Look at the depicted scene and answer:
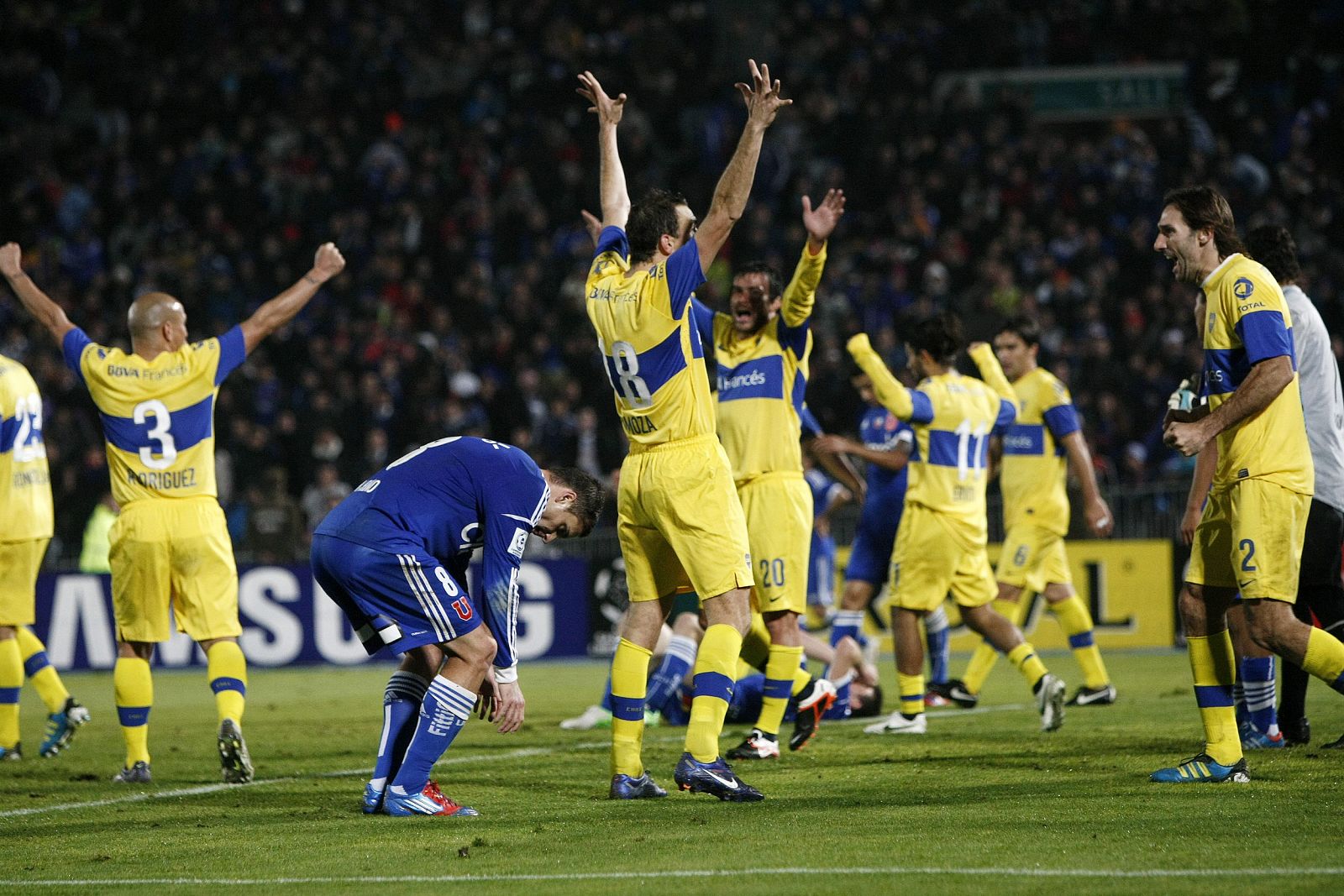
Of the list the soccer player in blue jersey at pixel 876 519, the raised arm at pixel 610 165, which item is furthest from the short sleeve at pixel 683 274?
the soccer player in blue jersey at pixel 876 519

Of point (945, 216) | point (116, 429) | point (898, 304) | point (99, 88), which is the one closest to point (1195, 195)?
point (116, 429)

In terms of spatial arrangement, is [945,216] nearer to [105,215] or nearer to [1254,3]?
[1254,3]

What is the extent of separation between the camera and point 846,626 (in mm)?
11508

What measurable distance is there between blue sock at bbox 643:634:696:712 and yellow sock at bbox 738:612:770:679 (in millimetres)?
1022

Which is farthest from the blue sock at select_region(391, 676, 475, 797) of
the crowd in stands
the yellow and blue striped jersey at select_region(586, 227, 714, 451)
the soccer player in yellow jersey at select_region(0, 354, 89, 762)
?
the crowd in stands

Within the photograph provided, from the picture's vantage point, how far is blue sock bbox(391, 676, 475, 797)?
683 cm

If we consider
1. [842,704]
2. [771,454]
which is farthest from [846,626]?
[771,454]

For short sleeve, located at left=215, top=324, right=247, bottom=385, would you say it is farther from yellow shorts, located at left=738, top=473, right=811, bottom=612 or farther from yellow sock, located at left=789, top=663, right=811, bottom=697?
yellow sock, located at left=789, top=663, right=811, bottom=697

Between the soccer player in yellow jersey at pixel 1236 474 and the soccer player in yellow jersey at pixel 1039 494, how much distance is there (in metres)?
4.85

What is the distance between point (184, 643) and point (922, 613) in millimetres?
11052

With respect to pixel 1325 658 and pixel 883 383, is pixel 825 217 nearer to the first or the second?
pixel 883 383

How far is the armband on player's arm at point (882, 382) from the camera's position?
10.1 meters

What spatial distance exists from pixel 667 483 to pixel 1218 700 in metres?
2.73

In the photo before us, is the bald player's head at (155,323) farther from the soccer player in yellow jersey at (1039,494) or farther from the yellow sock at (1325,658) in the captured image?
the soccer player in yellow jersey at (1039,494)
